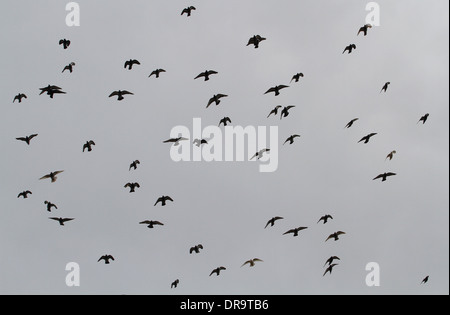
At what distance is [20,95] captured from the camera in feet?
193
